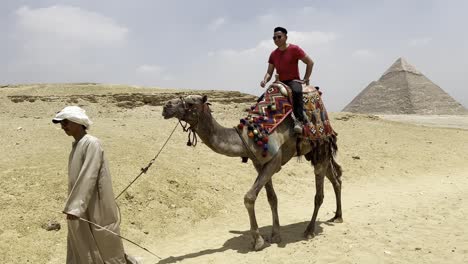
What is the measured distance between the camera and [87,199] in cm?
426

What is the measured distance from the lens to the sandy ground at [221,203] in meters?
6.56

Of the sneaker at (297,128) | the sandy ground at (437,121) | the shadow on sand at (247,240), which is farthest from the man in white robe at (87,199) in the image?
the sandy ground at (437,121)

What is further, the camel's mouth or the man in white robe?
the camel's mouth

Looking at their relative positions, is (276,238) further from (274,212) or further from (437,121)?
(437,121)

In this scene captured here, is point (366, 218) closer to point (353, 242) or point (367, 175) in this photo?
point (353, 242)

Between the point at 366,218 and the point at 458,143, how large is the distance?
47.5ft

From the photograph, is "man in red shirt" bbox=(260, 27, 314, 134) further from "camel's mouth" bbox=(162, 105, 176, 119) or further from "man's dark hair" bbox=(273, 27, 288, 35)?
"camel's mouth" bbox=(162, 105, 176, 119)

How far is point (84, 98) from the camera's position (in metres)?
23.8

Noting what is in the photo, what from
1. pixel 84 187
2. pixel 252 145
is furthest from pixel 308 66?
pixel 84 187

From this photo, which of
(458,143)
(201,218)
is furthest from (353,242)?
(458,143)

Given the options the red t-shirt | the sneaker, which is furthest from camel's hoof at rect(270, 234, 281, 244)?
the red t-shirt

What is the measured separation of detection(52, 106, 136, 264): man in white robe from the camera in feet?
13.9

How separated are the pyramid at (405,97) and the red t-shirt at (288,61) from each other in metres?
71.7

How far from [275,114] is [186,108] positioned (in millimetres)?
1542
